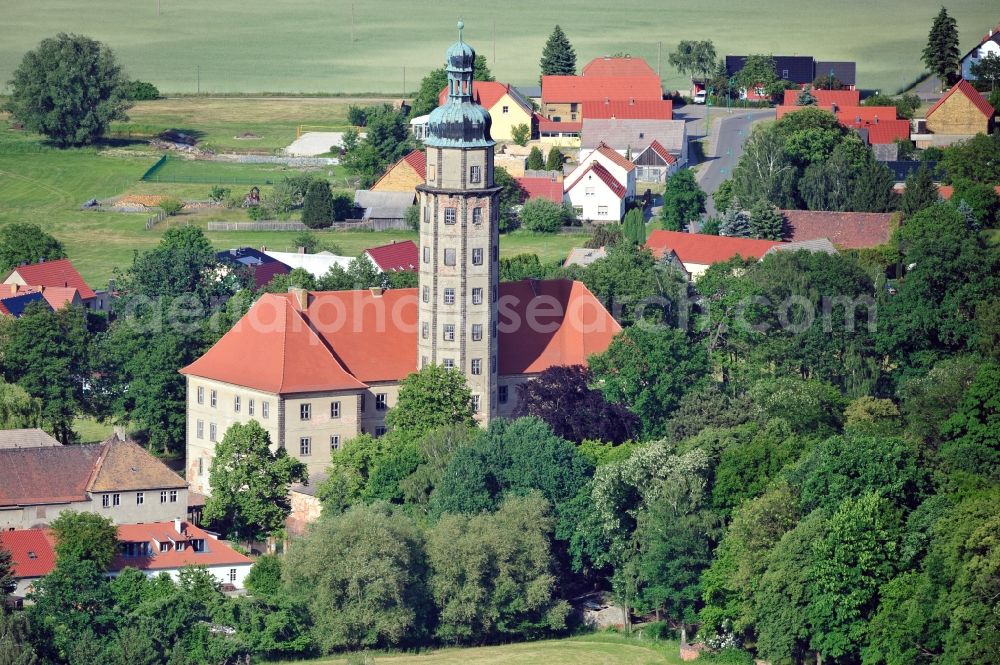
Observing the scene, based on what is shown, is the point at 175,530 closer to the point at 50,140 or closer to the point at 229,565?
the point at 229,565

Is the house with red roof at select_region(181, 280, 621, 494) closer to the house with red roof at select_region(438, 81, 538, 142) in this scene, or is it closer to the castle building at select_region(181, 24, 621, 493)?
the castle building at select_region(181, 24, 621, 493)

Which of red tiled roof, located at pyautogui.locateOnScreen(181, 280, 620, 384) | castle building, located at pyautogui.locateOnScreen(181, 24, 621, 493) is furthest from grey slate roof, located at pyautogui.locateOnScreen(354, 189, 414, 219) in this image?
castle building, located at pyautogui.locateOnScreen(181, 24, 621, 493)

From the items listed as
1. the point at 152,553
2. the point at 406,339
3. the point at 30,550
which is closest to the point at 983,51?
the point at 406,339

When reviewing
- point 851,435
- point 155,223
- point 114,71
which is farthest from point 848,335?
point 114,71

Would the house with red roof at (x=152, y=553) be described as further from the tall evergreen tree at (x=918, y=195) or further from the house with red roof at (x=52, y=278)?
the tall evergreen tree at (x=918, y=195)

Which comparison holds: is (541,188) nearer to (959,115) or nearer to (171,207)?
(171,207)
